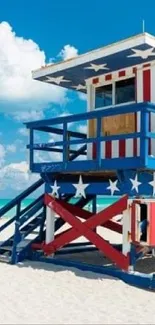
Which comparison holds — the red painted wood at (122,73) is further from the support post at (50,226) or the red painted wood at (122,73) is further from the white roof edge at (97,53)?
the support post at (50,226)

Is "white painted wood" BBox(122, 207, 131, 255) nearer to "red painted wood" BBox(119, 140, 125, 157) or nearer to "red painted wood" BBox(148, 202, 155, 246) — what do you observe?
"red painted wood" BBox(148, 202, 155, 246)

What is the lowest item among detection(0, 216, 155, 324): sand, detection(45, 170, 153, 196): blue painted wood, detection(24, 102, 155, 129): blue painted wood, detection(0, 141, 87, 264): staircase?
detection(0, 216, 155, 324): sand

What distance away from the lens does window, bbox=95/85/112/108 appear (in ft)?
36.0

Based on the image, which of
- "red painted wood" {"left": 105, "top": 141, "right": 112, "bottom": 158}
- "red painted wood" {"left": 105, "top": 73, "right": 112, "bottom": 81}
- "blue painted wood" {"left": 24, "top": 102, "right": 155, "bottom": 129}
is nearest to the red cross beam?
"red painted wood" {"left": 105, "top": 141, "right": 112, "bottom": 158}

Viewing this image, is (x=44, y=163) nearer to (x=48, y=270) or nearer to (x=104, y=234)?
(x=48, y=270)

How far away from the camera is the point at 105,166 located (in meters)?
9.17

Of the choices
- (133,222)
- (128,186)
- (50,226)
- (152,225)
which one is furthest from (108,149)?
(152,225)

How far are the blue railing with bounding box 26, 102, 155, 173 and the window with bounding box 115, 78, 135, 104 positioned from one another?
1.22 m

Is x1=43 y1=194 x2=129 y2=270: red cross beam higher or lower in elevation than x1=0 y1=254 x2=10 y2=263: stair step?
higher

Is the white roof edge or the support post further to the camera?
the support post

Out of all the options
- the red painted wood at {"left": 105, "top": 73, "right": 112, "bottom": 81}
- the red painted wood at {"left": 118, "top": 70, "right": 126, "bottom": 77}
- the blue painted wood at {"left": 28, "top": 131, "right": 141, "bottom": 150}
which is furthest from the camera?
the red painted wood at {"left": 105, "top": 73, "right": 112, "bottom": 81}

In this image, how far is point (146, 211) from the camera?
8.71 metres

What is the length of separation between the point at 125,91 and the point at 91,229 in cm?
324

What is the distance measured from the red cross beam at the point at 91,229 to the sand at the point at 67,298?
481mm
